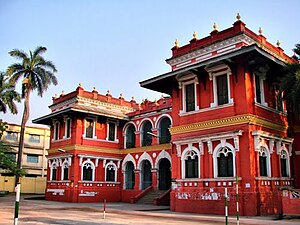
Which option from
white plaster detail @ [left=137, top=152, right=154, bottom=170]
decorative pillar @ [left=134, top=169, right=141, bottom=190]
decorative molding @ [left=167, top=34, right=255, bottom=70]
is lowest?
decorative pillar @ [left=134, top=169, right=141, bottom=190]

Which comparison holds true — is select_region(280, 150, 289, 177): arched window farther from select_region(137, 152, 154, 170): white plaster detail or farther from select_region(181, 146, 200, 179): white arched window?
select_region(137, 152, 154, 170): white plaster detail

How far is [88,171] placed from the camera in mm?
29797

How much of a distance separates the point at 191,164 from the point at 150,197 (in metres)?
8.43

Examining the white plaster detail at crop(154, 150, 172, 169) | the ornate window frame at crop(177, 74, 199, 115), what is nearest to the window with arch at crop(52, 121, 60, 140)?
the white plaster detail at crop(154, 150, 172, 169)

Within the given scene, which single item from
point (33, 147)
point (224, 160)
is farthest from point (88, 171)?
point (33, 147)

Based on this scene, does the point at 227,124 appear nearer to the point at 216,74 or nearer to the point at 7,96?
the point at 216,74

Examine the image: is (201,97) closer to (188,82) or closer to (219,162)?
(188,82)

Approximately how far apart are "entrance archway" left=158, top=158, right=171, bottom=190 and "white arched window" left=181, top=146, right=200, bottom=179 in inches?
341

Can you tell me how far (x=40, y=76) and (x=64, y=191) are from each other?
12151mm

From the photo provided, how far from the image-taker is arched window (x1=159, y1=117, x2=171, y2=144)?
2884cm

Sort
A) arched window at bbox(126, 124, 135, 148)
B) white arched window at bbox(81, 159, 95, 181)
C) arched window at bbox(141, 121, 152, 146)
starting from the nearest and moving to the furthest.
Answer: white arched window at bbox(81, 159, 95, 181) < arched window at bbox(141, 121, 152, 146) < arched window at bbox(126, 124, 135, 148)

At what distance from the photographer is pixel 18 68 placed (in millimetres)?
34125

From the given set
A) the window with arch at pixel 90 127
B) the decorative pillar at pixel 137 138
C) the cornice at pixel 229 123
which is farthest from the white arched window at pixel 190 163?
the window with arch at pixel 90 127

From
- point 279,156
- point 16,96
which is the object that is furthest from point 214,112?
point 16,96
